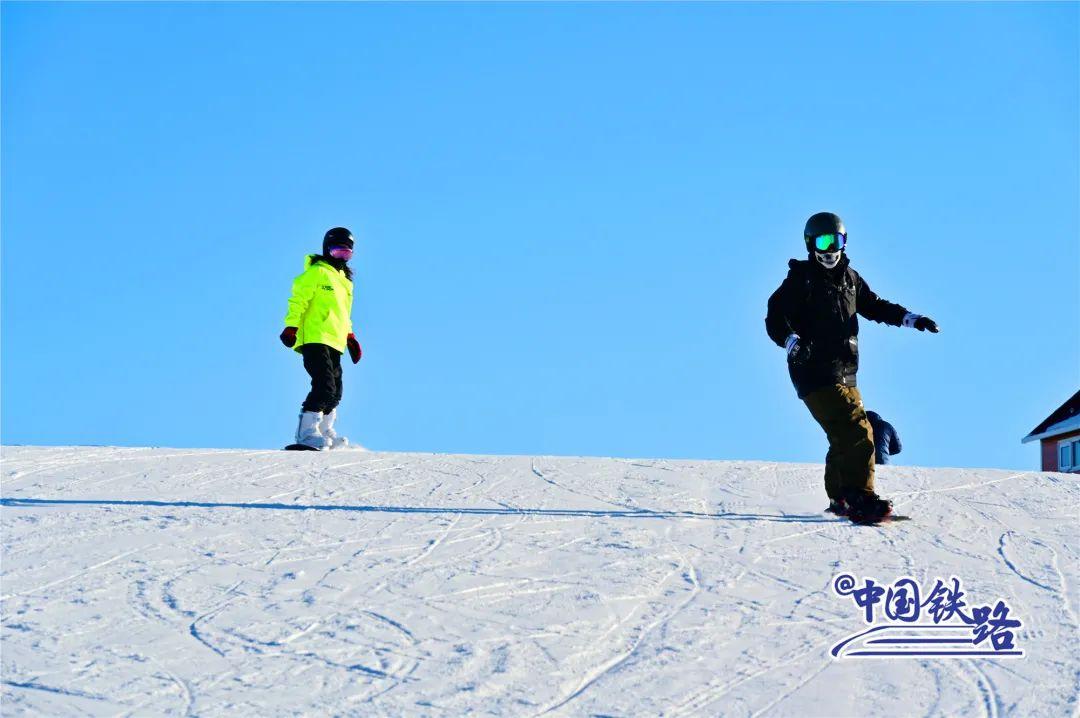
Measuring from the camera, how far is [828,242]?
752cm

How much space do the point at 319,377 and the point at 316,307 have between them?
22.7 inches

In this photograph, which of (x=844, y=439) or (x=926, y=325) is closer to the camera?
(x=844, y=439)

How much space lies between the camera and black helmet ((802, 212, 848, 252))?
7.54m

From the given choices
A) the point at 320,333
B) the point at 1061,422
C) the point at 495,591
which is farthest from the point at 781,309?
the point at 1061,422

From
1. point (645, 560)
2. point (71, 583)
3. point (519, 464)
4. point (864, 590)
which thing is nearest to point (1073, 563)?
point (864, 590)

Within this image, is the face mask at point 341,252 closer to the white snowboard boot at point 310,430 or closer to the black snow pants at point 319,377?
the black snow pants at point 319,377

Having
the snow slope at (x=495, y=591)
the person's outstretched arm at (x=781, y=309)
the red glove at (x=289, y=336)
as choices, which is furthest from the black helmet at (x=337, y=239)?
the person's outstretched arm at (x=781, y=309)

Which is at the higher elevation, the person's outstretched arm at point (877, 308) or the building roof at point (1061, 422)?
the building roof at point (1061, 422)

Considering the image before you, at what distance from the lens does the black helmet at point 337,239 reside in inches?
407

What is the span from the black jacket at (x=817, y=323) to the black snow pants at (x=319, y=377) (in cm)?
408

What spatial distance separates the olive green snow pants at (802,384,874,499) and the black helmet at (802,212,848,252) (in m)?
0.94

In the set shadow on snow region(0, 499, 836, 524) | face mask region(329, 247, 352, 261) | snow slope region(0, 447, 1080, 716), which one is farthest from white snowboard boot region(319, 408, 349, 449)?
shadow on snow region(0, 499, 836, 524)

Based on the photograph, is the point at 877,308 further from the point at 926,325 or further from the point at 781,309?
the point at 781,309

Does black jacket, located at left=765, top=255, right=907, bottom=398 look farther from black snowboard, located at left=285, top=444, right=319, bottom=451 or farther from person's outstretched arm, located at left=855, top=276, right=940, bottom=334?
black snowboard, located at left=285, top=444, right=319, bottom=451
